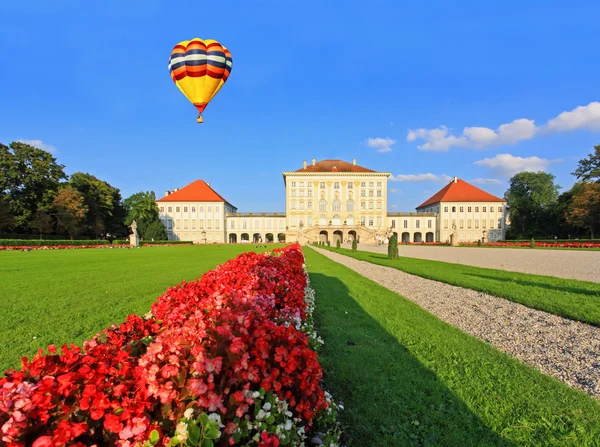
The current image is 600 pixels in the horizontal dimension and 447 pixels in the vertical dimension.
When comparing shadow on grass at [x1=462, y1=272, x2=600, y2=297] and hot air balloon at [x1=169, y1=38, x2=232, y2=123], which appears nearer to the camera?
shadow on grass at [x1=462, y1=272, x2=600, y2=297]

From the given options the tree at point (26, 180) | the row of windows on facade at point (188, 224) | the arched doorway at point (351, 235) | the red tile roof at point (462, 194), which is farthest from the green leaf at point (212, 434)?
the red tile roof at point (462, 194)

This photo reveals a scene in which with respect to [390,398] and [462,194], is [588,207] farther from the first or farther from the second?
[390,398]

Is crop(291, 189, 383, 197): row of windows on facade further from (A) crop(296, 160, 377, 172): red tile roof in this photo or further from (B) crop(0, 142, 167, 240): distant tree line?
(B) crop(0, 142, 167, 240): distant tree line

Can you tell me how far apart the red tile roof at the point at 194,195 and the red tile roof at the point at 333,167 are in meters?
19.8

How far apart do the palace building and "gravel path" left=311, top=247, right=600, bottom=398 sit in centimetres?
6225

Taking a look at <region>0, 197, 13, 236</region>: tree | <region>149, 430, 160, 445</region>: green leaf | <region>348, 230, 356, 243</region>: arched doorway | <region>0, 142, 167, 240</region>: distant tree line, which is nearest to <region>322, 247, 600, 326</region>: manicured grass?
<region>149, 430, 160, 445</region>: green leaf

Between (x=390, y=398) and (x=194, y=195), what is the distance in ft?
245

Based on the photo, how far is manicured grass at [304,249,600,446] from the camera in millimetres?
2613

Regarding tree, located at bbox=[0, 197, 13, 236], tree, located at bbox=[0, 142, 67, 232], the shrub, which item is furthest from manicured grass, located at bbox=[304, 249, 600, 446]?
tree, located at bbox=[0, 142, 67, 232]

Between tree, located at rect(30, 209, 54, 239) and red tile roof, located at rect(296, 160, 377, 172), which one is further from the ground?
red tile roof, located at rect(296, 160, 377, 172)

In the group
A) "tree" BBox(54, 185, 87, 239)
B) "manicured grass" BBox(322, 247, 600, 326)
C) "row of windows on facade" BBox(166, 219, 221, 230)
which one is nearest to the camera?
"manicured grass" BBox(322, 247, 600, 326)

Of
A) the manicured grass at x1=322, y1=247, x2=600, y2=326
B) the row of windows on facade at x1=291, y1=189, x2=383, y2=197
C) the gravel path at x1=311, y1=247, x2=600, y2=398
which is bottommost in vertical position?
the gravel path at x1=311, y1=247, x2=600, y2=398

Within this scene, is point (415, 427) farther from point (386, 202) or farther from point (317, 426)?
point (386, 202)

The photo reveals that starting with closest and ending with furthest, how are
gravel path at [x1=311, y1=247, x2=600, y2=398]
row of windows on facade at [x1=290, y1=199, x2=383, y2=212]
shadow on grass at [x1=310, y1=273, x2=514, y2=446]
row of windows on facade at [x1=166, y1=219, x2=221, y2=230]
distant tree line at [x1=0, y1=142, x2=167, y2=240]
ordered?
shadow on grass at [x1=310, y1=273, x2=514, y2=446], gravel path at [x1=311, y1=247, x2=600, y2=398], distant tree line at [x1=0, y1=142, x2=167, y2=240], row of windows on facade at [x1=166, y1=219, x2=221, y2=230], row of windows on facade at [x1=290, y1=199, x2=383, y2=212]
